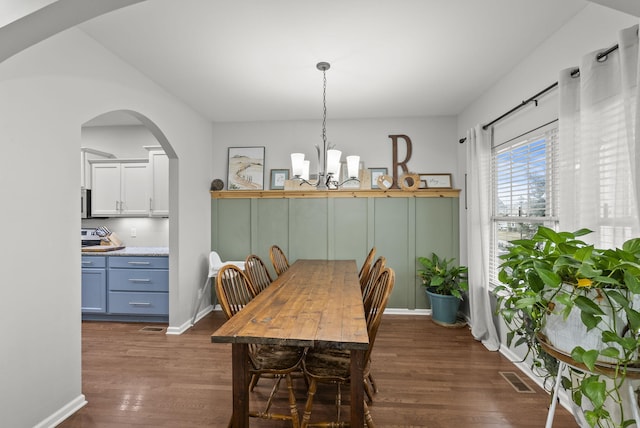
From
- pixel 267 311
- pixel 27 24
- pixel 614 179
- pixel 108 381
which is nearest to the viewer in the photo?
pixel 27 24

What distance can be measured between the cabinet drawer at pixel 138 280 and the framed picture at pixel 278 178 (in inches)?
69.1

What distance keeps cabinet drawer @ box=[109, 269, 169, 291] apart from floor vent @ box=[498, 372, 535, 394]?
3.55 metres

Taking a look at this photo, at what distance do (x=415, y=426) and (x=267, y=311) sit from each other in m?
1.18

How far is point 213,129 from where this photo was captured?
4336mm

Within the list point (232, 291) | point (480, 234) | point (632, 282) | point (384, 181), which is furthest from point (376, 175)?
point (632, 282)

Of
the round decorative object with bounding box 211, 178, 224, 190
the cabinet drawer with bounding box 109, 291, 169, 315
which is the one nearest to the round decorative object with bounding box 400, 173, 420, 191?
the round decorative object with bounding box 211, 178, 224, 190

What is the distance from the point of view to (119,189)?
157 inches

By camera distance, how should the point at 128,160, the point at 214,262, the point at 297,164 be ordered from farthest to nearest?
the point at 128,160, the point at 214,262, the point at 297,164

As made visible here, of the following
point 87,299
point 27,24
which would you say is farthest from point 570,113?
point 87,299

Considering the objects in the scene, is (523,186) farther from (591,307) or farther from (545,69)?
(591,307)

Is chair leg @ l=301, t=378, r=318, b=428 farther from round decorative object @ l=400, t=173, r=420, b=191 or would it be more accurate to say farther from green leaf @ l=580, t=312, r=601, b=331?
round decorative object @ l=400, t=173, r=420, b=191

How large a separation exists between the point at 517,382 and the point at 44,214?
11.7ft

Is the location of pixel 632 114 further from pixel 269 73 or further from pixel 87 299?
pixel 87 299

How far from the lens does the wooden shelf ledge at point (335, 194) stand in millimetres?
3936
